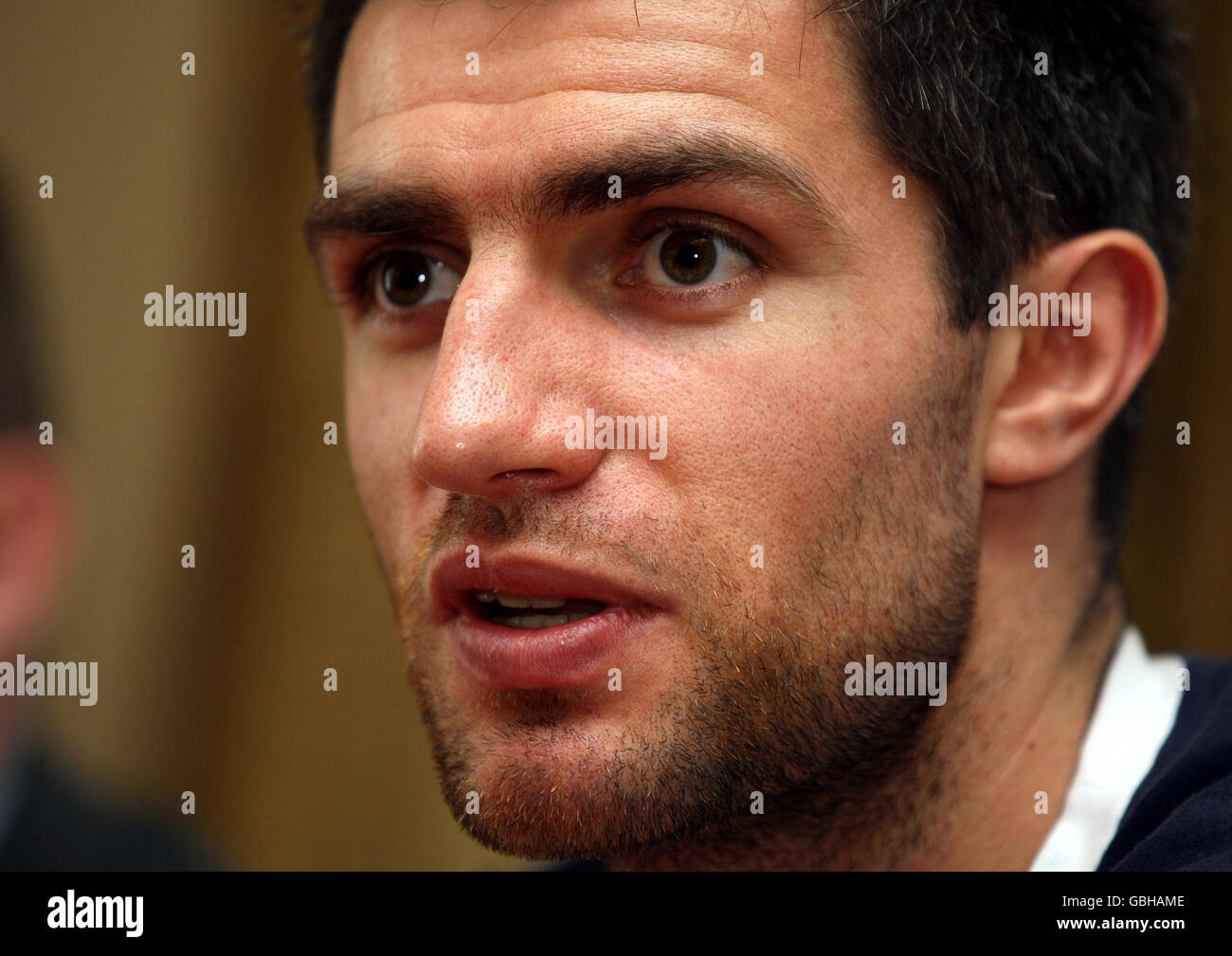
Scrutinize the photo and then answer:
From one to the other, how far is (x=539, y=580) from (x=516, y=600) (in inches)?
4.2

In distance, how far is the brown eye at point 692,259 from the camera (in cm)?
178

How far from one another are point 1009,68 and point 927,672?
3.09ft

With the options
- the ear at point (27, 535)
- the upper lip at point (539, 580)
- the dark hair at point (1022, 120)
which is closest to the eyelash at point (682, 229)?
the dark hair at point (1022, 120)

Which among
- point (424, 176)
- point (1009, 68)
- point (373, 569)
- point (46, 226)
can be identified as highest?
point (46, 226)

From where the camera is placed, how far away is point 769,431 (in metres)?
1.73

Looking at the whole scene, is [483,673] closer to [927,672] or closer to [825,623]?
[825,623]

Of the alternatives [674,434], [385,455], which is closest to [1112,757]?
[674,434]

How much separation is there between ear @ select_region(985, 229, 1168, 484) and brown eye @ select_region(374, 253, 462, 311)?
883 millimetres

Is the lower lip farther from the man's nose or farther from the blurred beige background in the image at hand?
the blurred beige background

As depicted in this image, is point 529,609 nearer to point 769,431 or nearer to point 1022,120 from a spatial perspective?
point 769,431

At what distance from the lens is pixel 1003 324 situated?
1.90 metres

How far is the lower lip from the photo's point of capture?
67.0 inches
